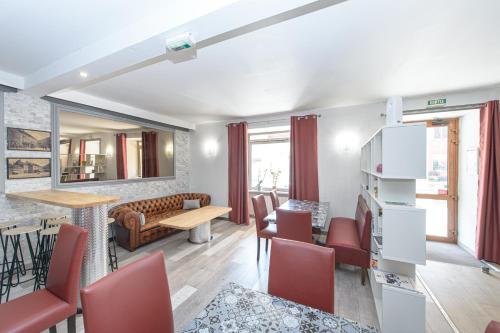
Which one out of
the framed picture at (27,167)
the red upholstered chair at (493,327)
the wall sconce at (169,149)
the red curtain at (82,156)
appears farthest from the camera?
the wall sconce at (169,149)

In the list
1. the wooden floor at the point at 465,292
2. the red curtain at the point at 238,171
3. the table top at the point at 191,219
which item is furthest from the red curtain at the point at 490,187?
the table top at the point at 191,219

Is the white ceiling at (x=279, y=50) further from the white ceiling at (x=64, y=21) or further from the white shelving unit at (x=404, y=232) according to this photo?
the white shelving unit at (x=404, y=232)

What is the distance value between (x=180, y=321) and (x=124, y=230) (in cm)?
210

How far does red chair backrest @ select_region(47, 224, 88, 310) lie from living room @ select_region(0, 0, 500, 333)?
15 millimetres

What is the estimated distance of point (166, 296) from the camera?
1.10 metres

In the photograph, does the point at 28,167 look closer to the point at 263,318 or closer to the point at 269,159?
the point at 263,318

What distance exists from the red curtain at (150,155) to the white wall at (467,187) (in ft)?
19.6

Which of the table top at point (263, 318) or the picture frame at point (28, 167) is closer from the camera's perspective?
the table top at point (263, 318)

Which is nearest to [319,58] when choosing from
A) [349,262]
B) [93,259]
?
[349,262]

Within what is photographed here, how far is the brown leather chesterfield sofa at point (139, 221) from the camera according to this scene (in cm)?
324

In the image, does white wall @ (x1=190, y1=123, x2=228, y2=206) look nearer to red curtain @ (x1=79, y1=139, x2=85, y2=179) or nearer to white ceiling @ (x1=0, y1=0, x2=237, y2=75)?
red curtain @ (x1=79, y1=139, x2=85, y2=179)

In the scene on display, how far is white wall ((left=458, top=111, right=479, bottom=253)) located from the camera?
3.16 metres

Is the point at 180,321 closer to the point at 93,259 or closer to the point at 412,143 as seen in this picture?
the point at 93,259

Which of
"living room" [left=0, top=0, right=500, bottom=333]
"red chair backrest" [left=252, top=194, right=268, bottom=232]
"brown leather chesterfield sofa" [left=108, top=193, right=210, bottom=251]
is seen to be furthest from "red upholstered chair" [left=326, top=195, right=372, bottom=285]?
"brown leather chesterfield sofa" [left=108, top=193, right=210, bottom=251]
